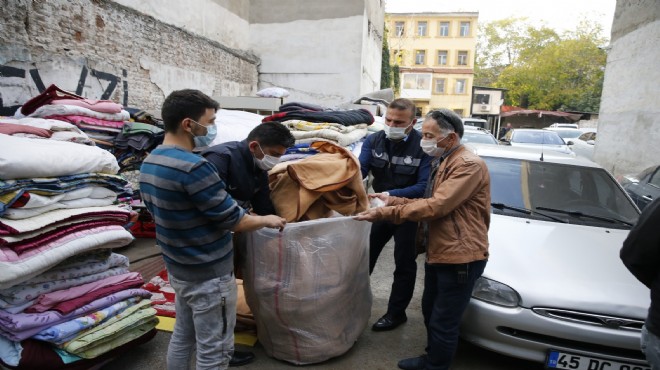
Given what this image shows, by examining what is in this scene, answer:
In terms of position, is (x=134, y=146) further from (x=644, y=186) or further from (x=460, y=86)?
(x=460, y=86)

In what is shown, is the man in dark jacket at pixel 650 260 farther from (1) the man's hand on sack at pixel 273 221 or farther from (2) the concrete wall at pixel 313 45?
(2) the concrete wall at pixel 313 45

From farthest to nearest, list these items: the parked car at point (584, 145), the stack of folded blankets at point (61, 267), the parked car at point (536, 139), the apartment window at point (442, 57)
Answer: the apartment window at point (442, 57), the parked car at point (584, 145), the parked car at point (536, 139), the stack of folded blankets at point (61, 267)

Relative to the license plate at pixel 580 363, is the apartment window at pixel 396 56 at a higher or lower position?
higher

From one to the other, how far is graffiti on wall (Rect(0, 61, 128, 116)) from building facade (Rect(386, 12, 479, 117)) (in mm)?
33802

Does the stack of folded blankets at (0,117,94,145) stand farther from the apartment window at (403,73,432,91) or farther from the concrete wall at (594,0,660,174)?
the apartment window at (403,73,432,91)

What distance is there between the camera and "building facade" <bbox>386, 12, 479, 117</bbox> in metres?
38.2

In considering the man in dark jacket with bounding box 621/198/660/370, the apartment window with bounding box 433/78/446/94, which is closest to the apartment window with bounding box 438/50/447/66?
the apartment window with bounding box 433/78/446/94

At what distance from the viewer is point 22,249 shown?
2045 mm

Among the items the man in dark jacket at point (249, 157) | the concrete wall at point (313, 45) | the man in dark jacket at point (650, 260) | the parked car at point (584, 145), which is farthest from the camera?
the parked car at point (584, 145)

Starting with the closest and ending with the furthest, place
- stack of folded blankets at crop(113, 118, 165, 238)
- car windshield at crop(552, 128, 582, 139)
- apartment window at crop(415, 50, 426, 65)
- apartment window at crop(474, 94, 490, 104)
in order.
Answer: stack of folded blankets at crop(113, 118, 165, 238), car windshield at crop(552, 128, 582, 139), apartment window at crop(474, 94, 490, 104), apartment window at crop(415, 50, 426, 65)

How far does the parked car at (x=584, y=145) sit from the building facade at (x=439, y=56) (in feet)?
80.0

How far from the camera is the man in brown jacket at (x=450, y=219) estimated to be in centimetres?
213

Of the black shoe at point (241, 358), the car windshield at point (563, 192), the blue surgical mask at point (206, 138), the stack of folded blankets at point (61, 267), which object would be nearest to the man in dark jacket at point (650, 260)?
the car windshield at point (563, 192)

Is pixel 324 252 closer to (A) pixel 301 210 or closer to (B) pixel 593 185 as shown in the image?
(A) pixel 301 210
